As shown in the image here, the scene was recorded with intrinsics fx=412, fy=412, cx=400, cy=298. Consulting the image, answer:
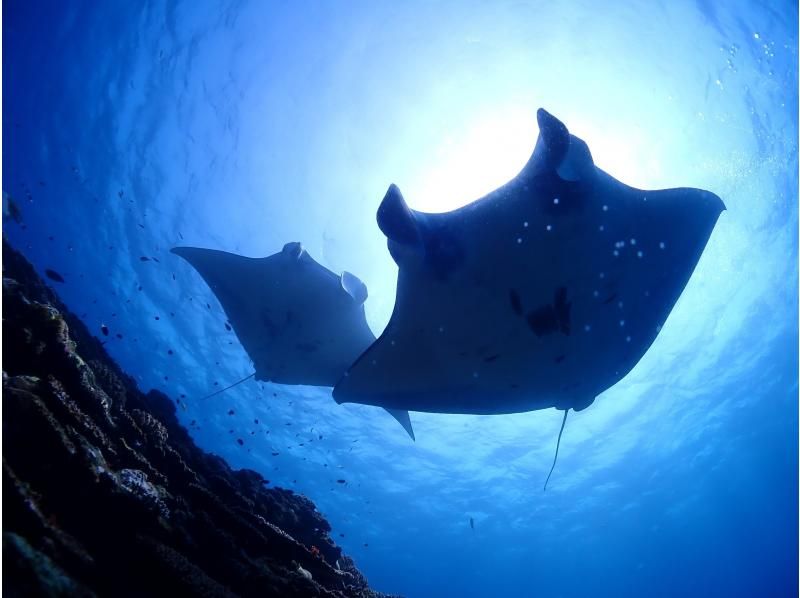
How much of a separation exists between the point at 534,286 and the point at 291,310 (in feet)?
14.0

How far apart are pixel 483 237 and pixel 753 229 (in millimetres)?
17673

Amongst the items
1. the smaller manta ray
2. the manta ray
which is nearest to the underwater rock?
the manta ray

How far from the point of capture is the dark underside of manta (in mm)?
2994

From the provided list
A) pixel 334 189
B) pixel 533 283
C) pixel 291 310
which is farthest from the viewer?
pixel 334 189

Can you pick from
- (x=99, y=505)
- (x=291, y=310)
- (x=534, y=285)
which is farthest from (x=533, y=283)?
(x=291, y=310)

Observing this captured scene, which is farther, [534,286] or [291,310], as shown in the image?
[291,310]

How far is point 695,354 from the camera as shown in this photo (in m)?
20.7

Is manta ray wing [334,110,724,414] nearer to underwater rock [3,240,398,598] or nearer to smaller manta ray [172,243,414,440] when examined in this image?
underwater rock [3,240,398,598]

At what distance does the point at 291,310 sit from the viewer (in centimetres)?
651

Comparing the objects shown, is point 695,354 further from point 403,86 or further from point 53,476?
point 53,476

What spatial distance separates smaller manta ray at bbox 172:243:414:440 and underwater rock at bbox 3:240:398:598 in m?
2.22

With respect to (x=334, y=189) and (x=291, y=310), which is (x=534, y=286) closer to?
(x=291, y=310)

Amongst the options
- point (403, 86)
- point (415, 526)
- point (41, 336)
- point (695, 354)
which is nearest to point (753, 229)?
point (695, 354)

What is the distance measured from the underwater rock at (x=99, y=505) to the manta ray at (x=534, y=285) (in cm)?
160
